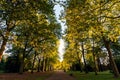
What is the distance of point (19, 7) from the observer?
786 inches

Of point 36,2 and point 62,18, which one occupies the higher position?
point 62,18

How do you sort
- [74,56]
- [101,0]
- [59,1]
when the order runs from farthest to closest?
[74,56], [101,0], [59,1]

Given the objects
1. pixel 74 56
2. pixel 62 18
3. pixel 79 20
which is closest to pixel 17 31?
pixel 62 18

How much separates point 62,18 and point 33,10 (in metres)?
12.0

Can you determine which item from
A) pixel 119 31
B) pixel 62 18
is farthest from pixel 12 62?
pixel 119 31

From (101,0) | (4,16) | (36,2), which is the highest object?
(101,0)

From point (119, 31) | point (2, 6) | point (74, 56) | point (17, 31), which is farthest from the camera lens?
point (74, 56)

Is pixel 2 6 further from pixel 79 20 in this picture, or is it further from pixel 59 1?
pixel 79 20

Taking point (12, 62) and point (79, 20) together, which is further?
point (12, 62)

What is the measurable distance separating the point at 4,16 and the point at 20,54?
46.2m

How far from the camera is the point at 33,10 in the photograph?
21.3 meters

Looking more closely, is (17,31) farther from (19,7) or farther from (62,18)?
(19,7)

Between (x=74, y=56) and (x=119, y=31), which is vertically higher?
(x=74, y=56)

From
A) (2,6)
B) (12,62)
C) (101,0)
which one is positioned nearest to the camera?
(2,6)
